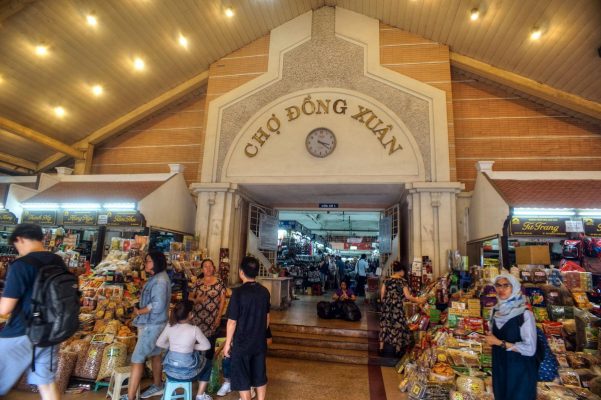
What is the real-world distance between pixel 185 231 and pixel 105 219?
1631 millimetres

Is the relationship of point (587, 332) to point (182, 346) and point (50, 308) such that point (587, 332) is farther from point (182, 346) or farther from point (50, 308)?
point (50, 308)

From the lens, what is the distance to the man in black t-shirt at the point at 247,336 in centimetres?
297

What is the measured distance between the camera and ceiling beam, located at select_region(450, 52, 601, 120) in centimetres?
691

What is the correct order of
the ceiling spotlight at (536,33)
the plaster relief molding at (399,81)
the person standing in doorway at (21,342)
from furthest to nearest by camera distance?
the plaster relief molding at (399,81), the ceiling spotlight at (536,33), the person standing in doorway at (21,342)

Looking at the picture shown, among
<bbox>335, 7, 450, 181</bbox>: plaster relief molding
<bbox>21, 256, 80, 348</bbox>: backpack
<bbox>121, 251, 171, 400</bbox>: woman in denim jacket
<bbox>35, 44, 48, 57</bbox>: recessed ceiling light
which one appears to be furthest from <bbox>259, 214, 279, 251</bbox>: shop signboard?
<bbox>21, 256, 80, 348</bbox>: backpack

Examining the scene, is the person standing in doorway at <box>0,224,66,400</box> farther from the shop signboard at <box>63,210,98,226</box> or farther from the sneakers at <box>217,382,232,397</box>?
the shop signboard at <box>63,210,98,226</box>

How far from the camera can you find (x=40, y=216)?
728 centimetres

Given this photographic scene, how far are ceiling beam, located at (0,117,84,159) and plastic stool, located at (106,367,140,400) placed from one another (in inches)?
268

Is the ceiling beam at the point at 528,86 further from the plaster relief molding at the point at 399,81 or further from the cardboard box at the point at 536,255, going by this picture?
the cardboard box at the point at 536,255

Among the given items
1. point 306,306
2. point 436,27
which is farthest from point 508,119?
point 306,306

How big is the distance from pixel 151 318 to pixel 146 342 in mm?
→ 230

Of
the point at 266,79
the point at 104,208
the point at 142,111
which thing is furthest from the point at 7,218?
the point at 266,79

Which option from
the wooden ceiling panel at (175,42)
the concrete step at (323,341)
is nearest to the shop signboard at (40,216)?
the wooden ceiling panel at (175,42)

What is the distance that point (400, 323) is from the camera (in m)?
5.11
